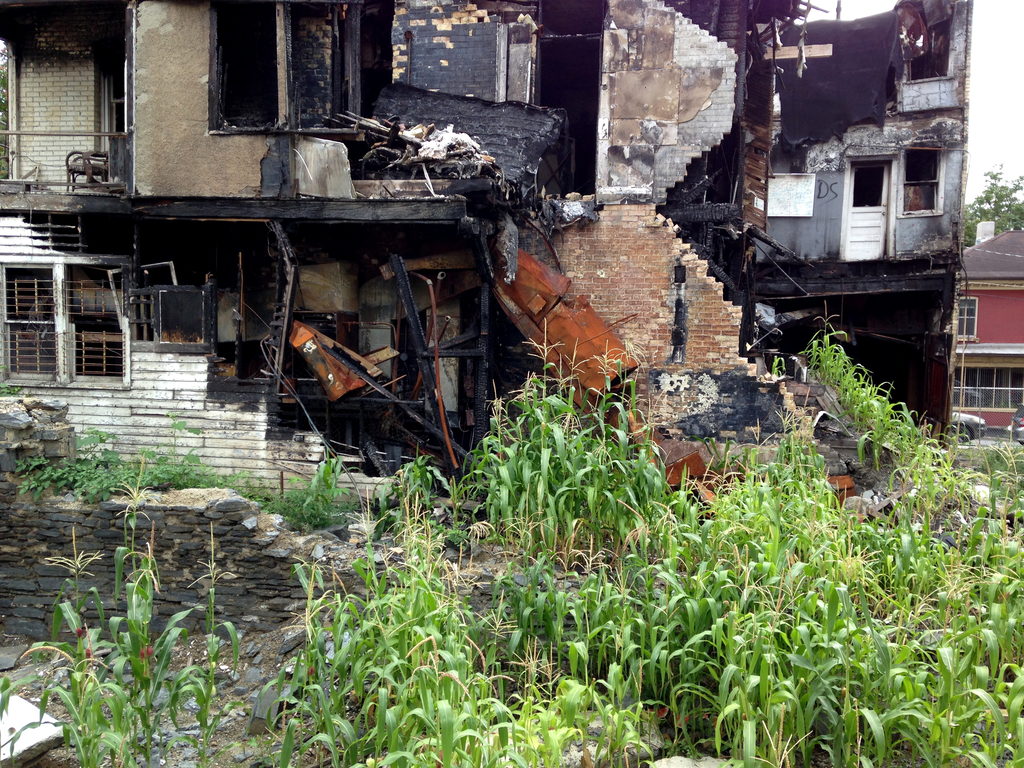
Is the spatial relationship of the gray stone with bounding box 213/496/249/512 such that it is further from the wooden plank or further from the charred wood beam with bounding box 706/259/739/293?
the wooden plank

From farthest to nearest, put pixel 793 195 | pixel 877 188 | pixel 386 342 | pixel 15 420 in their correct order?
pixel 793 195
pixel 877 188
pixel 386 342
pixel 15 420

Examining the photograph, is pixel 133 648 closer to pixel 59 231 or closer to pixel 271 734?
pixel 271 734

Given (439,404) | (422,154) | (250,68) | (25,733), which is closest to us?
(25,733)

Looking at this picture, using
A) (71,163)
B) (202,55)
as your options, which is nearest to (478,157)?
(202,55)

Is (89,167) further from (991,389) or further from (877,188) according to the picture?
(991,389)

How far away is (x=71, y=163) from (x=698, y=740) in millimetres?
11068

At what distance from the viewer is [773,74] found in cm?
1377

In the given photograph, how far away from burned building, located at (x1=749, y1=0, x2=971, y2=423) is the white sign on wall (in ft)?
0.07

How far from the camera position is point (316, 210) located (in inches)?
376

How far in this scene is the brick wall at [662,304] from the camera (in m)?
10.7

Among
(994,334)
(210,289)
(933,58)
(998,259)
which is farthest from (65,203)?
(998,259)

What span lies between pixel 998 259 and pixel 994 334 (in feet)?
7.64

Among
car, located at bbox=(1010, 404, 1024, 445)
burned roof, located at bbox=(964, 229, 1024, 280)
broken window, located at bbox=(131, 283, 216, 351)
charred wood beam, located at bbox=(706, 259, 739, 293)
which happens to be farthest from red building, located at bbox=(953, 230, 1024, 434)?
broken window, located at bbox=(131, 283, 216, 351)

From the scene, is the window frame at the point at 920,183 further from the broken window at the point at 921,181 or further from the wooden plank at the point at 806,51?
the wooden plank at the point at 806,51
